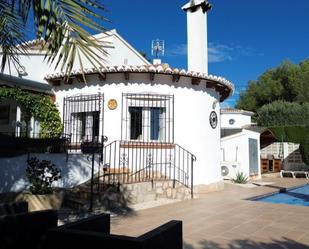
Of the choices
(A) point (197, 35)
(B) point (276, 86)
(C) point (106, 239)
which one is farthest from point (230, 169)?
(B) point (276, 86)

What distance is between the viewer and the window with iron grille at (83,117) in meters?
12.4

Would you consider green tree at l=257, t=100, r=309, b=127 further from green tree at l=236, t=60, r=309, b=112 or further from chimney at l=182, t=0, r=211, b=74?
chimney at l=182, t=0, r=211, b=74

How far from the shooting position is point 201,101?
503 inches

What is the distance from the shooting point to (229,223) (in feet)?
24.6

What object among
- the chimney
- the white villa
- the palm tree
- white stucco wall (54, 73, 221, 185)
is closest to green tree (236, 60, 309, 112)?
the chimney

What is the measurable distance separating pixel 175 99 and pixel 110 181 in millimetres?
4006

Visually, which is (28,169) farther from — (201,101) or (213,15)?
(213,15)

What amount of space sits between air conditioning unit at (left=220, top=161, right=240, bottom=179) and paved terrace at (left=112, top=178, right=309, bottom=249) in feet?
21.5

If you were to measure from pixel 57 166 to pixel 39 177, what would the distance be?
1.13 meters

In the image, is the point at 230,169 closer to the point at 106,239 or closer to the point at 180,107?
the point at 180,107

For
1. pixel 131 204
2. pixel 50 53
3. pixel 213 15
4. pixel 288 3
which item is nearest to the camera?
pixel 50 53

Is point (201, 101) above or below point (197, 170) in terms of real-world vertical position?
above

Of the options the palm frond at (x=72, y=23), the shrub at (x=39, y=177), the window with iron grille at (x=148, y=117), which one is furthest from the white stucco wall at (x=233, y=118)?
the palm frond at (x=72, y=23)

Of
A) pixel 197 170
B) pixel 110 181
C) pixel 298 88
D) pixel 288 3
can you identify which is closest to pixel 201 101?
pixel 197 170
